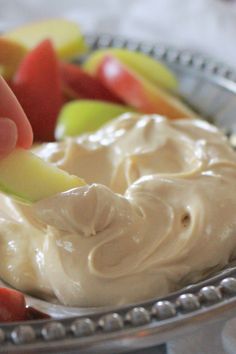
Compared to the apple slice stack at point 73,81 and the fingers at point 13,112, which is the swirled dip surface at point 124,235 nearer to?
the fingers at point 13,112

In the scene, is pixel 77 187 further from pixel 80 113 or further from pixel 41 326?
pixel 80 113

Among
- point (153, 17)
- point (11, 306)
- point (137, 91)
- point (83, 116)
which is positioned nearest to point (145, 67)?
point (137, 91)

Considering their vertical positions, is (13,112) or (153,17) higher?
(13,112)

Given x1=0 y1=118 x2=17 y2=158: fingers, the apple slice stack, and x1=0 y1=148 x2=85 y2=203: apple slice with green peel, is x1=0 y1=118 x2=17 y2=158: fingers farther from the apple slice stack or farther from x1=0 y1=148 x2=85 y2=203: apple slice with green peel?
the apple slice stack

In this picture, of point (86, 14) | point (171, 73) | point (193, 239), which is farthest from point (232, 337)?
point (86, 14)

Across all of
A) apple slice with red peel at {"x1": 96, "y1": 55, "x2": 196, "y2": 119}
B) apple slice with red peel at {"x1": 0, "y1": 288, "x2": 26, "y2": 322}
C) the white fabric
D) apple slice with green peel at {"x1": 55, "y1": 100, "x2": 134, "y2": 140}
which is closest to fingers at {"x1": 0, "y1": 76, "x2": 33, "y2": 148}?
apple slice with red peel at {"x1": 0, "y1": 288, "x2": 26, "y2": 322}

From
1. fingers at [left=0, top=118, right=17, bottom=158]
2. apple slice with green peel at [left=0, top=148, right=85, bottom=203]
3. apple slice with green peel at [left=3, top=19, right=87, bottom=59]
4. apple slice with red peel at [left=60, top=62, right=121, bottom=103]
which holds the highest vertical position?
fingers at [left=0, top=118, right=17, bottom=158]

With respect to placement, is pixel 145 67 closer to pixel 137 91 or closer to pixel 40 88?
pixel 137 91
